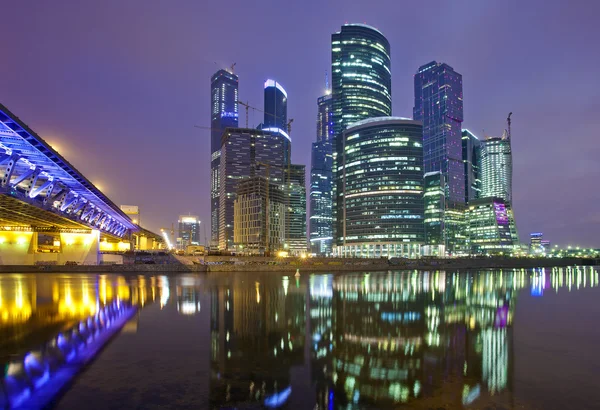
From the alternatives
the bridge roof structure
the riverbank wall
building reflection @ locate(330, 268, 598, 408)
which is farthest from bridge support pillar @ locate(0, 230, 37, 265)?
building reflection @ locate(330, 268, 598, 408)

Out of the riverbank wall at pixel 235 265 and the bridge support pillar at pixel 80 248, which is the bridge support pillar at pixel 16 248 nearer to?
the riverbank wall at pixel 235 265

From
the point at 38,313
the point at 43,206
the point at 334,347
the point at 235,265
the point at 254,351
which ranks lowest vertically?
the point at 235,265

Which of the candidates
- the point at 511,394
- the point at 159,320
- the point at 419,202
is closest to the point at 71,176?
the point at 159,320

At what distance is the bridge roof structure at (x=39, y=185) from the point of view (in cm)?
3431

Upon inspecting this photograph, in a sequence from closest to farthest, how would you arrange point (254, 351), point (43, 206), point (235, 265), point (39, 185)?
point (254, 351) < point (43, 206) < point (39, 185) < point (235, 265)

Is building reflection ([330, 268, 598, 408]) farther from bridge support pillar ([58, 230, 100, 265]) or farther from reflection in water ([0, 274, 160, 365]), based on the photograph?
bridge support pillar ([58, 230, 100, 265])

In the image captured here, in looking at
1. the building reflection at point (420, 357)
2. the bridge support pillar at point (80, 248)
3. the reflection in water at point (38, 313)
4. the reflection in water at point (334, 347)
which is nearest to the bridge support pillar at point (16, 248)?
the bridge support pillar at point (80, 248)

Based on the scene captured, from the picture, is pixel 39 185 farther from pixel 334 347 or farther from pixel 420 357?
pixel 420 357

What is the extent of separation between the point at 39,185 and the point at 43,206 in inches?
314

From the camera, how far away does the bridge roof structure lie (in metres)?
34.3

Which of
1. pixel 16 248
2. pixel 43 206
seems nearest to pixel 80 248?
pixel 16 248

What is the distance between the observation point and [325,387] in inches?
404

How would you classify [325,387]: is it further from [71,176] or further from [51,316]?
[71,176]

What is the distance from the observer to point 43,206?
48219 mm
